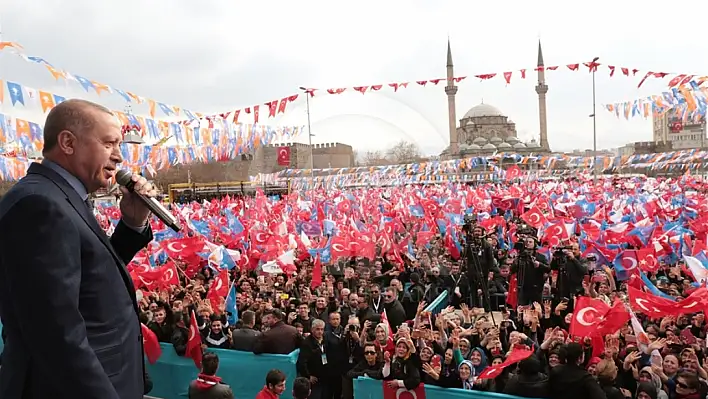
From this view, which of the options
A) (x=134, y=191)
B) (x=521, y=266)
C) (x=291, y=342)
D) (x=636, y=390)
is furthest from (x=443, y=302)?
(x=134, y=191)

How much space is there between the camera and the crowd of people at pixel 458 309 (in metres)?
5.24

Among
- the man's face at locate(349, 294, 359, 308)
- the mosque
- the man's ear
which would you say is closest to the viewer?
the man's ear

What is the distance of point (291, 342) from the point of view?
21.1 ft

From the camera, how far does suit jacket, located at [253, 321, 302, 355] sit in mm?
6352

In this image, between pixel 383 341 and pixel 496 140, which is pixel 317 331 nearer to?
pixel 383 341

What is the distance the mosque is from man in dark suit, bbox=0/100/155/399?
80.6 meters

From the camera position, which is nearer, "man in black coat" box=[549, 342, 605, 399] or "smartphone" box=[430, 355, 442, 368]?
"man in black coat" box=[549, 342, 605, 399]

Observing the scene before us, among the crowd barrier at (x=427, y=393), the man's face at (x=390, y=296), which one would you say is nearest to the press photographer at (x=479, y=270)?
the man's face at (x=390, y=296)

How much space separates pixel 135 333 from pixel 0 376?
39 cm

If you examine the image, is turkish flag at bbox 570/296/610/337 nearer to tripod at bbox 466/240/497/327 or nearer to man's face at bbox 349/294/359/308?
man's face at bbox 349/294/359/308

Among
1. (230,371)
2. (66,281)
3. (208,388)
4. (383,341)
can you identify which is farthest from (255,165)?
(66,281)

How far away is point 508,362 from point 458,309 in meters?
4.83

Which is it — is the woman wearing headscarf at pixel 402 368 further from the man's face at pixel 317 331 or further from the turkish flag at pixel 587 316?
the turkish flag at pixel 587 316

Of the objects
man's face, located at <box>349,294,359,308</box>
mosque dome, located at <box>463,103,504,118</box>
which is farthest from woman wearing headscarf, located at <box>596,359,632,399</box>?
mosque dome, located at <box>463,103,504,118</box>
